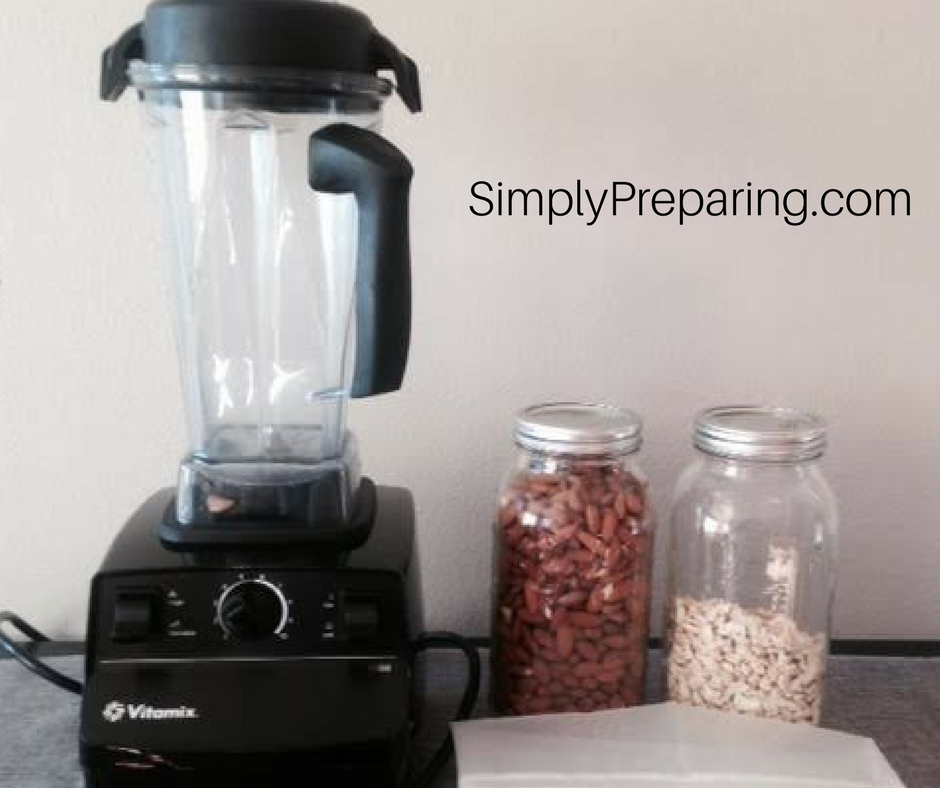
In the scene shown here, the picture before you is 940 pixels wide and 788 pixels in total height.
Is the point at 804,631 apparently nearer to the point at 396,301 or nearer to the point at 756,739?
the point at 756,739

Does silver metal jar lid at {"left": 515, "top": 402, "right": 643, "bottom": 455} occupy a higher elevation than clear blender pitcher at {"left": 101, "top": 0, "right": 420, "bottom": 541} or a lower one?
lower

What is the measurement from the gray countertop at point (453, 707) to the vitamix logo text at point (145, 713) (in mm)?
123

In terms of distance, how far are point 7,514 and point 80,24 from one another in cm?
42

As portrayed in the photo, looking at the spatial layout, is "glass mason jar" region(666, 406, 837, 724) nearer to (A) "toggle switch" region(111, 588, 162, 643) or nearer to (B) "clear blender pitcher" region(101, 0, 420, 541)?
(B) "clear blender pitcher" region(101, 0, 420, 541)

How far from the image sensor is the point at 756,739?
2.26ft

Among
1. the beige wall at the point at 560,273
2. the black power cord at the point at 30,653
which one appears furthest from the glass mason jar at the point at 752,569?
the black power cord at the point at 30,653

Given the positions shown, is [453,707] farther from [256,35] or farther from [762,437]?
[256,35]

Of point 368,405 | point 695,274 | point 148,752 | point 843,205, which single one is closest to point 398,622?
point 148,752

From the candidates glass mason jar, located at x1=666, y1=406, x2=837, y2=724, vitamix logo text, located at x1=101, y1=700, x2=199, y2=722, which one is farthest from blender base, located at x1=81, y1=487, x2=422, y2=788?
glass mason jar, located at x1=666, y1=406, x2=837, y2=724

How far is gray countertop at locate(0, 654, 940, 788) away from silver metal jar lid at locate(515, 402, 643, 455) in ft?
0.77

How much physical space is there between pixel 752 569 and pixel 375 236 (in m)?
0.38

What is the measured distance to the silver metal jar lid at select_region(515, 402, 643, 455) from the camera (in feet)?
2.27

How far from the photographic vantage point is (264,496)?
686 millimetres

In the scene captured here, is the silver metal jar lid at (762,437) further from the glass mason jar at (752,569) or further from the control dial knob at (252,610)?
the control dial knob at (252,610)
